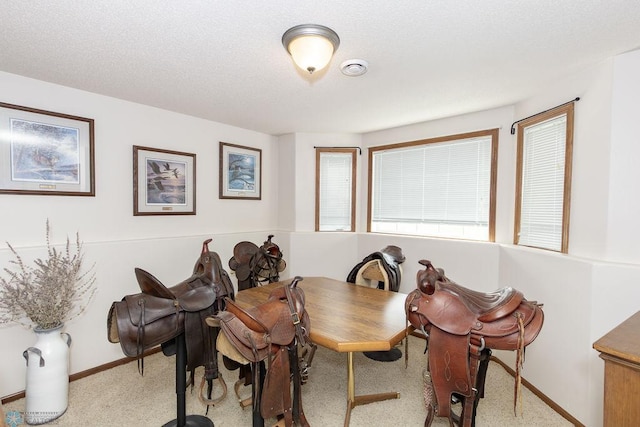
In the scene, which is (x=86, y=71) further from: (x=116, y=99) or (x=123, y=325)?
(x=123, y=325)

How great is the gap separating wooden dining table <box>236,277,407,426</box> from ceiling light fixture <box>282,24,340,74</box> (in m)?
1.51

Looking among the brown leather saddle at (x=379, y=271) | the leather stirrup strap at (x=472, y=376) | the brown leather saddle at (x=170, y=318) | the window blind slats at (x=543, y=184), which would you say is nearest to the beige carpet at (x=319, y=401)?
the brown leather saddle at (x=170, y=318)

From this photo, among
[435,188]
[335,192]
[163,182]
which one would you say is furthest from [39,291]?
[435,188]

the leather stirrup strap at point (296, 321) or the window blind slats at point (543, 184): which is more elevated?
the window blind slats at point (543, 184)

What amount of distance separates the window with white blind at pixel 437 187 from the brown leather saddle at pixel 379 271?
73 centimetres

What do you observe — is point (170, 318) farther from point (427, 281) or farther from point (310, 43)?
point (310, 43)

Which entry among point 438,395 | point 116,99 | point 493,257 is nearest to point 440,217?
point 493,257

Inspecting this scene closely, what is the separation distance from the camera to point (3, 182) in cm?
223

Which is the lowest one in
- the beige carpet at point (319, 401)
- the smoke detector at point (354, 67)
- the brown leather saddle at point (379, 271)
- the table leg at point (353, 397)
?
the beige carpet at point (319, 401)

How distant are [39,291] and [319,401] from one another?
2123 mm

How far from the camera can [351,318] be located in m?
1.97

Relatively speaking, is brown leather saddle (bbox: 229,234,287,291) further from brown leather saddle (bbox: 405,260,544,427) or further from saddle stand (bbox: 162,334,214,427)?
brown leather saddle (bbox: 405,260,544,427)

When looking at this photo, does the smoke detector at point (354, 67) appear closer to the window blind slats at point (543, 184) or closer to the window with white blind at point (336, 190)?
the window blind slats at point (543, 184)

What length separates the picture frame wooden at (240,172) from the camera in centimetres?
366
